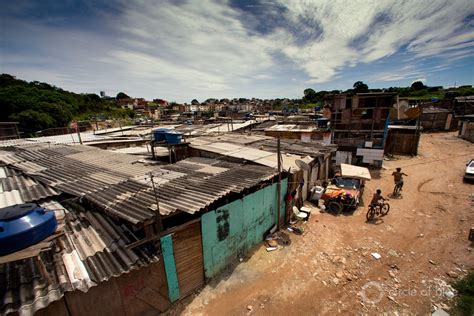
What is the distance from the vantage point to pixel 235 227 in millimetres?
7879

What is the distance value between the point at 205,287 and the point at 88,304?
3.52m

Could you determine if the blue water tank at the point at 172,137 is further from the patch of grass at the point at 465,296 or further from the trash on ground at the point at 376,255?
the patch of grass at the point at 465,296

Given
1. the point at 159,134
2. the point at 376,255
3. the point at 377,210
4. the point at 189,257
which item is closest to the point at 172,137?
the point at 159,134

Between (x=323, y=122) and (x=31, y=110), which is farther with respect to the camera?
(x=31, y=110)

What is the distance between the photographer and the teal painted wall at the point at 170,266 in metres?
5.80

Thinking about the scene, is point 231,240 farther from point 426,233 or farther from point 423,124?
point 423,124

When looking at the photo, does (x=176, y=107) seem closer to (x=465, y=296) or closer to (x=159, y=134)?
(x=159, y=134)

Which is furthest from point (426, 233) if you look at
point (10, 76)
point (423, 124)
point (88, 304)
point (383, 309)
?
point (10, 76)

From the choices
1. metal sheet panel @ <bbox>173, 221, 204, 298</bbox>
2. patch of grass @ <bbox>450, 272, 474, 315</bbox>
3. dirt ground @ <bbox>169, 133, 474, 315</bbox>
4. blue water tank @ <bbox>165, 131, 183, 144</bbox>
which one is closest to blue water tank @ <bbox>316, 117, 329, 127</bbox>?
dirt ground @ <bbox>169, 133, 474, 315</bbox>

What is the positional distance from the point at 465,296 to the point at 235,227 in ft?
24.5

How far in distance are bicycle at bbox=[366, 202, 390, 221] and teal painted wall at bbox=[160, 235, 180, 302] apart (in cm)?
1037

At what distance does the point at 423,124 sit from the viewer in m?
38.1

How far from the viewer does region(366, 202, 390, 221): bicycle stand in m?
11.3

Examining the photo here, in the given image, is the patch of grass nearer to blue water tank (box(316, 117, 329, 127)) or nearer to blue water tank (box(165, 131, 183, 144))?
blue water tank (box(165, 131, 183, 144))
